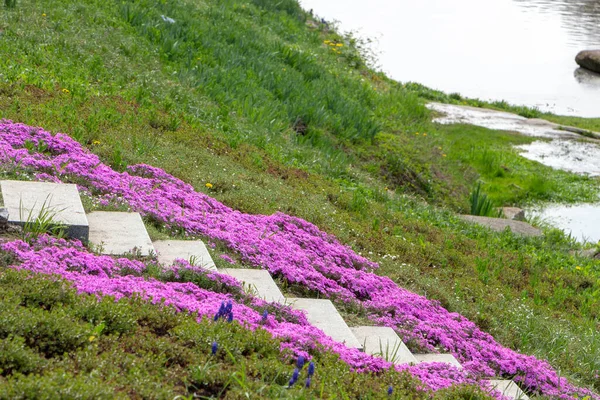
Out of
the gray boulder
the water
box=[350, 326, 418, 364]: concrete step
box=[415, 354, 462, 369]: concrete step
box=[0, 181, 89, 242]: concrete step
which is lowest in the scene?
the water

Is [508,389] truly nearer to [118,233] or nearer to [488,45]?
[118,233]

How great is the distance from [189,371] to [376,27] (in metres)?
34.7

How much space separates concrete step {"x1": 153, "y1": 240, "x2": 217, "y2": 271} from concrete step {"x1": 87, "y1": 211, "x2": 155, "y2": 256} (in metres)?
0.15

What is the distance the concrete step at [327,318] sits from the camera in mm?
5359

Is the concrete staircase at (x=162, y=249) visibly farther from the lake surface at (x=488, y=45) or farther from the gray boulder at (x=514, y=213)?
the lake surface at (x=488, y=45)

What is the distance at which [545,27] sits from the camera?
42.0 metres

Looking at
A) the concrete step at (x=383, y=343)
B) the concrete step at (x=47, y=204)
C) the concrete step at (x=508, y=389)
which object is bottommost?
the concrete step at (x=508, y=389)

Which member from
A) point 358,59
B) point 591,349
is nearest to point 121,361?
point 591,349

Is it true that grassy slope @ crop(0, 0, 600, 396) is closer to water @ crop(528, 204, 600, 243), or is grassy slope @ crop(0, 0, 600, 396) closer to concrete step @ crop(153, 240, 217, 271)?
water @ crop(528, 204, 600, 243)

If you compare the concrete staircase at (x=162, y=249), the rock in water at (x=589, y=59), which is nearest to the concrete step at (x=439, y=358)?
the concrete staircase at (x=162, y=249)

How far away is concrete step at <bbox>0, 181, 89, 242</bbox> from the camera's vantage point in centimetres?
539

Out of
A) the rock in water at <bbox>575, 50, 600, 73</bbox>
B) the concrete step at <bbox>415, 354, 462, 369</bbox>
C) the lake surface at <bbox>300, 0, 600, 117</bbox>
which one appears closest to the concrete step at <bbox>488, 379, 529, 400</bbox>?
the concrete step at <bbox>415, 354, 462, 369</bbox>

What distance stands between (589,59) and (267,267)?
99.6 ft

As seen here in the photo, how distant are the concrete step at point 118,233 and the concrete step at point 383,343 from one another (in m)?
1.73
